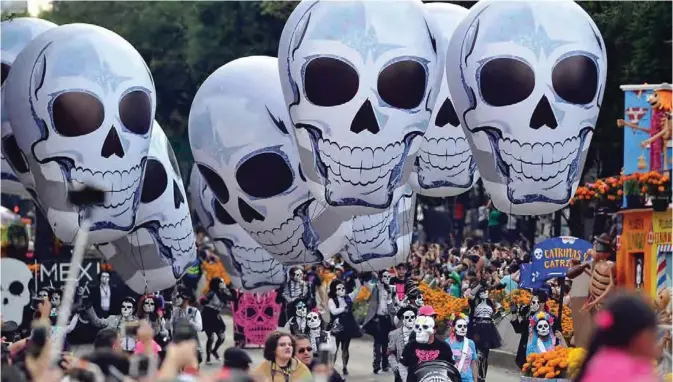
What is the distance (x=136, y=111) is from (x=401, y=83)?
262 centimetres

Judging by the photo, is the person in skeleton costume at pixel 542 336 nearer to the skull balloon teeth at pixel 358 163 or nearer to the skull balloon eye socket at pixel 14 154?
the skull balloon teeth at pixel 358 163

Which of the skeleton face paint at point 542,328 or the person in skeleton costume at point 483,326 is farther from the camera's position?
the person in skeleton costume at point 483,326

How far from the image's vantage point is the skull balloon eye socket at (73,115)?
1628 centimetres

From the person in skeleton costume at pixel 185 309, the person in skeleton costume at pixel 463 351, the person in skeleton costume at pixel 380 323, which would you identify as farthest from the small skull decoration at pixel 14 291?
the person in skeleton costume at pixel 380 323

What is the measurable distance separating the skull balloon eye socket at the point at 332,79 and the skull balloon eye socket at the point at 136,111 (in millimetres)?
1898

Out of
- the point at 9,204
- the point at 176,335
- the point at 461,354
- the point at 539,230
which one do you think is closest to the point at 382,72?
the point at 461,354

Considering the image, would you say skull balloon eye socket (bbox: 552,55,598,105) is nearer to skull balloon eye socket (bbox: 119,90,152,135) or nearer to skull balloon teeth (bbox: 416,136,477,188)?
skull balloon teeth (bbox: 416,136,477,188)

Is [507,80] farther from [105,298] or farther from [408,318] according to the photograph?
[105,298]

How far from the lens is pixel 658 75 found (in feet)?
92.9

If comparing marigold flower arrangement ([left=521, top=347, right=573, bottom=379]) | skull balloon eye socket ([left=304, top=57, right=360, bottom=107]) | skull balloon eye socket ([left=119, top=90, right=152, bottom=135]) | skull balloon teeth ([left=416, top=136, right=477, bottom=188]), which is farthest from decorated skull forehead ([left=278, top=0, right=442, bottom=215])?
skull balloon teeth ([left=416, top=136, right=477, bottom=188])

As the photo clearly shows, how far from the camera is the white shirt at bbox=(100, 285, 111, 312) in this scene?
886 inches

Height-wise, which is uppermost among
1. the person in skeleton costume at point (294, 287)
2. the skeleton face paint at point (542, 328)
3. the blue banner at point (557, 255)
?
the blue banner at point (557, 255)

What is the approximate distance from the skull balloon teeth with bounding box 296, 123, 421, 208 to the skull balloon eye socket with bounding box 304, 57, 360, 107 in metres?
0.34

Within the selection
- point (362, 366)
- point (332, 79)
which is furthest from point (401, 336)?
Answer: point (362, 366)
